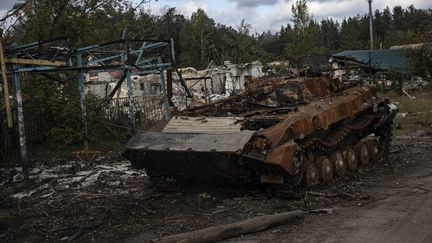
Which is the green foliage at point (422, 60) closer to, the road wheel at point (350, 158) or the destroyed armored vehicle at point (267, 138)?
the destroyed armored vehicle at point (267, 138)

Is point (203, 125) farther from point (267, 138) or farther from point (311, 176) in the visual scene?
point (311, 176)

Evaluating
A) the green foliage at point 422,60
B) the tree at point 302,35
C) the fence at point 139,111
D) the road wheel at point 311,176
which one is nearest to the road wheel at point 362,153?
the road wheel at point 311,176

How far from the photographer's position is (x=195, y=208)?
9.09 meters

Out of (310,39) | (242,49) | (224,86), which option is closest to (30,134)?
(224,86)

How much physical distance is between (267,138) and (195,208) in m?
1.50

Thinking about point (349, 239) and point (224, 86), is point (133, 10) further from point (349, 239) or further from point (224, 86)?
point (349, 239)

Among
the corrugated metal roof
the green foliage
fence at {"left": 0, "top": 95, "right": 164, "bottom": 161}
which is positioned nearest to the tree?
the corrugated metal roof

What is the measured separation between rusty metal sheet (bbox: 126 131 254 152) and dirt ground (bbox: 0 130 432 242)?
0.87 meters

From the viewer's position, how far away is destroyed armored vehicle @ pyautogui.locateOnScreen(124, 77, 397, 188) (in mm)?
9086

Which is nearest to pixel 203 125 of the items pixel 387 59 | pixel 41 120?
pixel 41 120

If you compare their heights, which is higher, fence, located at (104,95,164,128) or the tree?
the tree

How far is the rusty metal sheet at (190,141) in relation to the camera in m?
9.02

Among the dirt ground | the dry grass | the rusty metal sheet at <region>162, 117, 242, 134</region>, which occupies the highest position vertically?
the rusty metal sheet at <region>162, 117, 242, 134</region>

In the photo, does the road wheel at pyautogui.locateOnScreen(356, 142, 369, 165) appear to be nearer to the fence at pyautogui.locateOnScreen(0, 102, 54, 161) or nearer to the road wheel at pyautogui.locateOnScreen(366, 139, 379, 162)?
the road wheel at pyautogui.locateOnScreen(366, 139, 379, 162)
